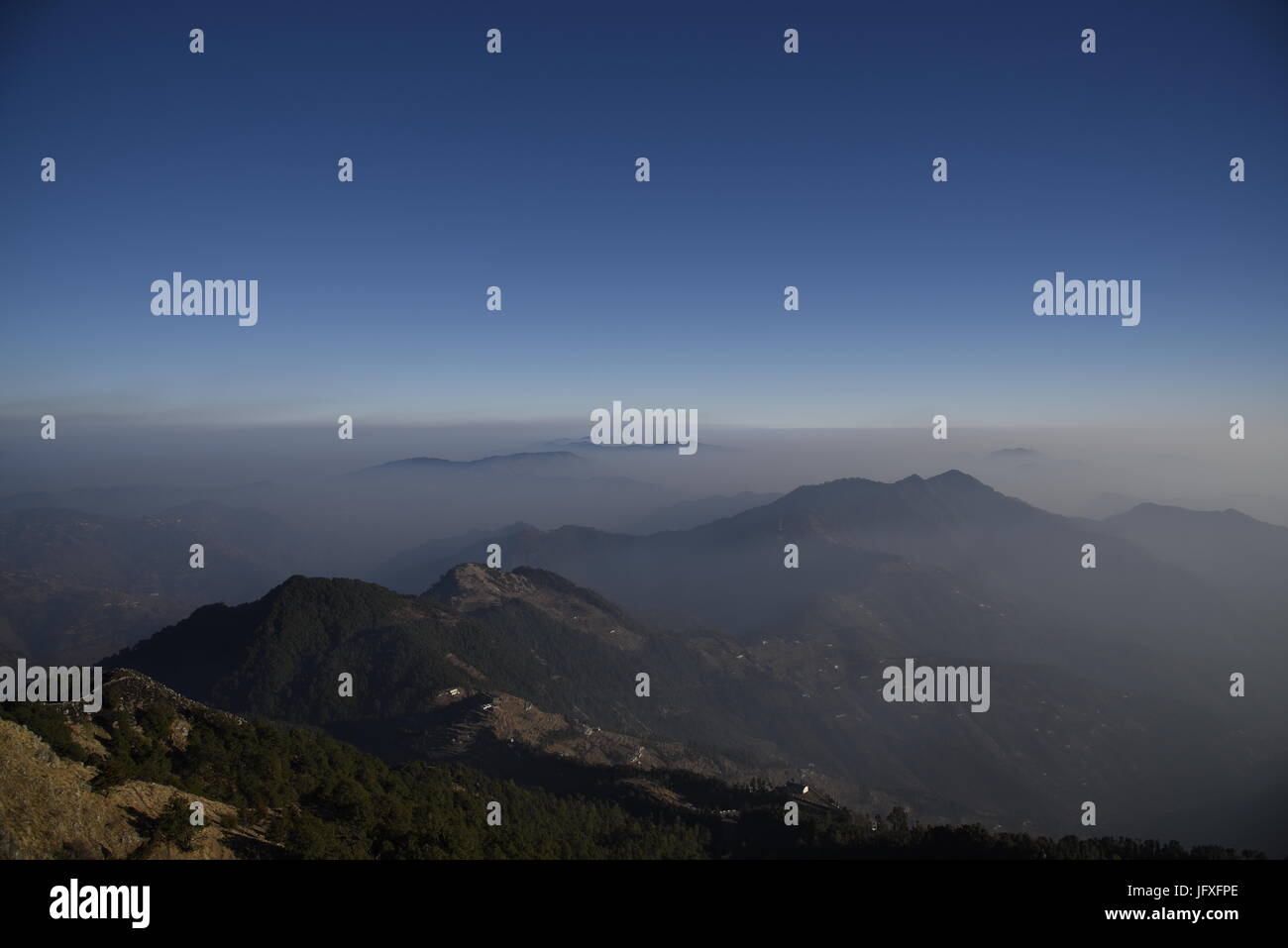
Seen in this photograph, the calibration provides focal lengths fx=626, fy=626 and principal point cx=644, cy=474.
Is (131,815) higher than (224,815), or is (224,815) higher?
(131,815)

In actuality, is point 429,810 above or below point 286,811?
below

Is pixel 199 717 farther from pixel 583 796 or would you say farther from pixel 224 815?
pixel 583 796

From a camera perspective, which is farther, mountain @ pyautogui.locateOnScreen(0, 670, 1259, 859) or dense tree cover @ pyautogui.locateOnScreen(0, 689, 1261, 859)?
dense tree cover @ pyautogui.locateOnScreen(0, 689, 1261, 859)

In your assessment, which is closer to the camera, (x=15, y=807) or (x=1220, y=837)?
(x=15, y=807)

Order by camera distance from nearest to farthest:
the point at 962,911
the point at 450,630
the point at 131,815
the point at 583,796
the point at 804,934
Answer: the point at 804,934, the point at 962,911, the point at 131,815, the point at 583,796, the point at 450,630

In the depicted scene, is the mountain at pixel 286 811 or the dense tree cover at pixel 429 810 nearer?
the mountain at pixel 286 811

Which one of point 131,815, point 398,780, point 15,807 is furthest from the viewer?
point 398,780

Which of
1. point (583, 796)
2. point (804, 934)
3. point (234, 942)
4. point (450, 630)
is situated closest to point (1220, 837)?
point (583, 796)

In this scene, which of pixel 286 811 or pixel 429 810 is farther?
pixel 429 810
